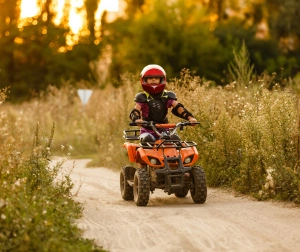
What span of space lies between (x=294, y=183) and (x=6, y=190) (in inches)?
194

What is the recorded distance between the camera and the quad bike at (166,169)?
12234 millimetres

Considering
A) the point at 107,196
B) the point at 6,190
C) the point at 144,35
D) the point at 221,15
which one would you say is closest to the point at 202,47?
the point at 144,35

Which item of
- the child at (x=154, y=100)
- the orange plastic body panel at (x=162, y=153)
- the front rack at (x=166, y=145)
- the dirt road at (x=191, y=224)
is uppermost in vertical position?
the child at (x=154, y=100)

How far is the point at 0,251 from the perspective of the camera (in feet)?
26.3

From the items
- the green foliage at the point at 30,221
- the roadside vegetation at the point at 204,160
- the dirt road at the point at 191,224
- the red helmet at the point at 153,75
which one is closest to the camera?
the green foliage at the point at 30,221

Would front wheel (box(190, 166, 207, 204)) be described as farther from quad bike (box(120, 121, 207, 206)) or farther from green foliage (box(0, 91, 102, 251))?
green foliage (box(0, 91, 102, 251))

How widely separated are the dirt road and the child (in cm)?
135

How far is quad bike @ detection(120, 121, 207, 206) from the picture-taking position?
12.2m

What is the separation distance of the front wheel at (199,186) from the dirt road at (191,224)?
142 millimetres

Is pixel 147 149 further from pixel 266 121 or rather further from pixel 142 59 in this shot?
pixel 142 59

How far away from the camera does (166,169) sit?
12.3 meters

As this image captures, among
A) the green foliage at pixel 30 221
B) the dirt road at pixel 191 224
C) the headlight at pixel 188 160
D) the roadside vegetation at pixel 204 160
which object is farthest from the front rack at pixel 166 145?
the green foliage at pixel 30 221

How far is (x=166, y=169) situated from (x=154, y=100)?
1579 millimetres

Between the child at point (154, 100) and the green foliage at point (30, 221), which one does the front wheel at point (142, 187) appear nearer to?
the child at point (154, 100)
